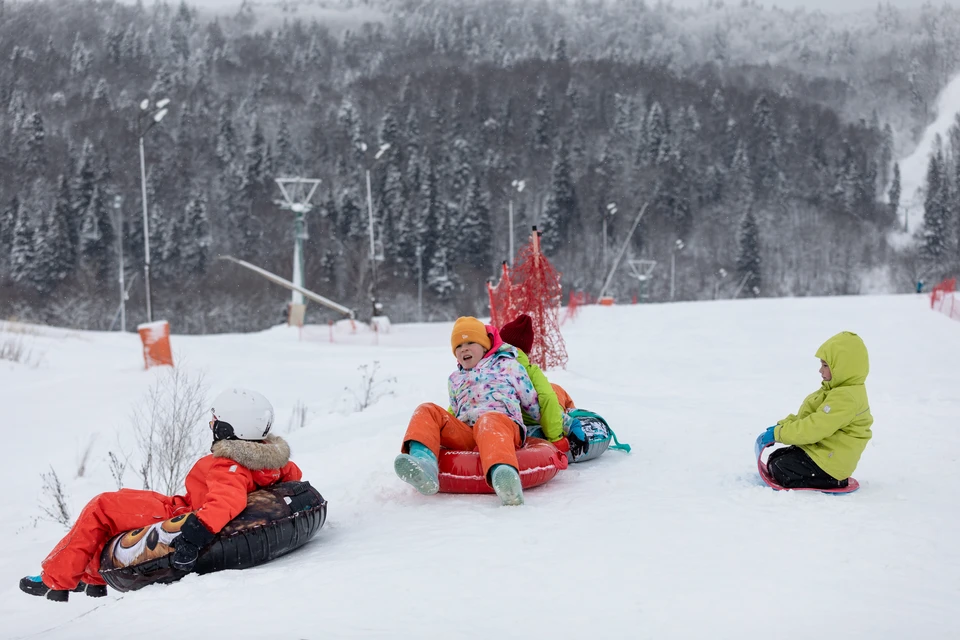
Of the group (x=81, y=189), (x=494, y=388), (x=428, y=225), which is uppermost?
(x=81, y=189)

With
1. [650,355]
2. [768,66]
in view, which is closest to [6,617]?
[650,355]

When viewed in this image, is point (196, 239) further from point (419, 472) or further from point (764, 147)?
point (419, 472)

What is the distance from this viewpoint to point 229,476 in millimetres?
4309

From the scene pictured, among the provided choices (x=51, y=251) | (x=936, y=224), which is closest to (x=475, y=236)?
(x=51, y=251)

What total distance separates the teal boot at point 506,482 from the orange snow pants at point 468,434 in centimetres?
4

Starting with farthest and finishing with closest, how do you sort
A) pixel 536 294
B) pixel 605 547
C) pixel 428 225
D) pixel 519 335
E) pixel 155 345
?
pixel 428 225, pixel 155 345, pixel 536 294, pixel 519 335, pixel 605 547

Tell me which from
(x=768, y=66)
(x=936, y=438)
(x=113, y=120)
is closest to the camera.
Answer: (x=936, y=438)

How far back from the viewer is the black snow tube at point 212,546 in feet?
13.4

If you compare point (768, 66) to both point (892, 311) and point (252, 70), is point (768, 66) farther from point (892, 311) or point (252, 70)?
point (892, 311)

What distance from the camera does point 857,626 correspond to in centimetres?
299

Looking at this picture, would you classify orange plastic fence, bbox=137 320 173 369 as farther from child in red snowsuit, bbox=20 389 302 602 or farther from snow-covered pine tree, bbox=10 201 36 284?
snow-covered pine tree, bbox=10 201 36 284

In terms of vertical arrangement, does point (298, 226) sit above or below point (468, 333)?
above

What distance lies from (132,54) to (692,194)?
235 feet

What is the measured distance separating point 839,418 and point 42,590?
4.81 meters
